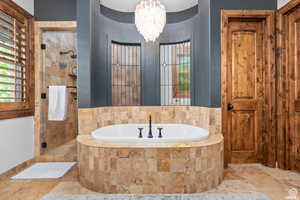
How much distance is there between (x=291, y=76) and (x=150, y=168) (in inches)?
91.4

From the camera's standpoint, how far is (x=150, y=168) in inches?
71.2

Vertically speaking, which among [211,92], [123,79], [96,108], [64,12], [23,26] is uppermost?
[64,12]

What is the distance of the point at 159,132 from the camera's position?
2926 mm

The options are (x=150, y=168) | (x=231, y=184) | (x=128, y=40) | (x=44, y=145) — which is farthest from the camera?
(x=128, y=40)

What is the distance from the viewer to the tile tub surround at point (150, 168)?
1.81 metres

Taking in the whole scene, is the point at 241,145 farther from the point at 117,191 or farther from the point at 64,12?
the point at 64,12

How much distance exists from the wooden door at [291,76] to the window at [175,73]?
1.46 m

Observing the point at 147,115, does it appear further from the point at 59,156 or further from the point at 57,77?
the point at 57,77

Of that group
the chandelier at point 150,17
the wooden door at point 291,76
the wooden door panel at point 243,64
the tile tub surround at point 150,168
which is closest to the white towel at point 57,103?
the tile tub surround at point 150,168

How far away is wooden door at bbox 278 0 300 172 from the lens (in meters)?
2.41

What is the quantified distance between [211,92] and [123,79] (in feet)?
5.80

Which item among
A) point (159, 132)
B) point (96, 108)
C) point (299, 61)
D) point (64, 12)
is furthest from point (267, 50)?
point (64, 12)

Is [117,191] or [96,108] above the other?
[96,108]

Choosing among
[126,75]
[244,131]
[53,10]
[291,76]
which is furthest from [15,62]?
[291,76]
